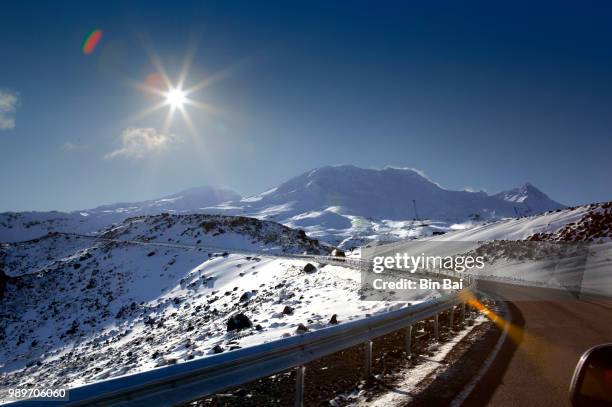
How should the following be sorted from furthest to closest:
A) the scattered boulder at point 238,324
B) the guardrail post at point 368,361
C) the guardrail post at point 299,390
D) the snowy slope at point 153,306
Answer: the snowy slope at point 153,306
the scattered boulder at point 238,324
the guardrail post at point 368,361
the guardrail post at point 299,390

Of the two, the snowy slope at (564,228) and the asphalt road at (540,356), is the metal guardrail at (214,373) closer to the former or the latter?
the asphalt road at (540,356)

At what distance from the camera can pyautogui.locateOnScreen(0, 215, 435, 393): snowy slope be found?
57.3 ft

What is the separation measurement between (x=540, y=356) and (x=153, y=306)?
29.6m

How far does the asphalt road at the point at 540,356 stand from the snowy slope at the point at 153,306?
587cm

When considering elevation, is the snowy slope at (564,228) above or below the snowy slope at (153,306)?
above

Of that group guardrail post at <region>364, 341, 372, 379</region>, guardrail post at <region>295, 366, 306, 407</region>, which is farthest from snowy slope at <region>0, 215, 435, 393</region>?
guardrail post at <region>295, 366, 306, 407</region>

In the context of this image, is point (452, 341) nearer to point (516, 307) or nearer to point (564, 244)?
point (516, 307)

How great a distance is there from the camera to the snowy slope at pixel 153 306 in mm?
17469

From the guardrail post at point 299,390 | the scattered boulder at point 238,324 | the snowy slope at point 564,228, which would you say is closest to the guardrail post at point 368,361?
the guardrail post at point 299,390

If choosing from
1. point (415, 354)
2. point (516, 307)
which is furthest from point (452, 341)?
point (516, 307)

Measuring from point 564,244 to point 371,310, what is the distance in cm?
3895

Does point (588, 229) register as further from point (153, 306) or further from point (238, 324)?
point (153, 306)

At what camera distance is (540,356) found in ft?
29.0

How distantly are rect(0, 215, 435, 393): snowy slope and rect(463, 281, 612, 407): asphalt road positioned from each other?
587 cm
